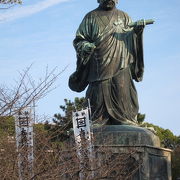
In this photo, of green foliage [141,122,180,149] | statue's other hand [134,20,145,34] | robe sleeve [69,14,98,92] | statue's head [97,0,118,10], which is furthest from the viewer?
green foliage [141,122,180,149]

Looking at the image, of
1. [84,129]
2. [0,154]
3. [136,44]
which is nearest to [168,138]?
[136,44]

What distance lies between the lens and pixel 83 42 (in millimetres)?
10055

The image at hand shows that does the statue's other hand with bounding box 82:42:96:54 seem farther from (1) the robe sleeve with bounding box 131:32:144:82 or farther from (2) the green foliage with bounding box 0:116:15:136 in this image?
(2) the green foliage with bounding box 0:116:15:136

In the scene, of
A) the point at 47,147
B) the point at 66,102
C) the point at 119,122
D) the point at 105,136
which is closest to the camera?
the point at 47,147

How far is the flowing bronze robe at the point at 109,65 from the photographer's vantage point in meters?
10.0

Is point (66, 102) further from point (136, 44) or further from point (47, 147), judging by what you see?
point (47, 147)

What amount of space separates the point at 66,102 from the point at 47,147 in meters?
14.1

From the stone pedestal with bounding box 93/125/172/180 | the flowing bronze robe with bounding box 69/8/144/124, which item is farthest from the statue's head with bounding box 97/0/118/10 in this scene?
the stone pedestal with bounding box 93/125/172/180

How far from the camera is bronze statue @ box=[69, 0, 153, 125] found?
393 inches

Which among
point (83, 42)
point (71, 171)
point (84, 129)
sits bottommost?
point (71, 171)

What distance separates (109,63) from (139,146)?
183 centimetres

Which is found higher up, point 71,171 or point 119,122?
point 119,122

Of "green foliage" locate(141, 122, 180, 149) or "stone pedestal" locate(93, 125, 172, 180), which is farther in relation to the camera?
"green foliage" locate(141, 122, 180, 149)

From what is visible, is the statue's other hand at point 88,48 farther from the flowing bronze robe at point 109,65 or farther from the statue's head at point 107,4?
the statue's head at point 107,4
